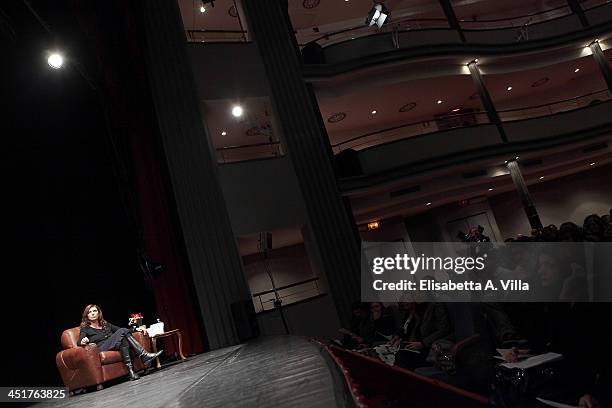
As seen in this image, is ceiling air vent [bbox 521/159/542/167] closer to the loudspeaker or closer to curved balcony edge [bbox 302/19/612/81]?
curved balcony edge [bbox 302/19/612/81]

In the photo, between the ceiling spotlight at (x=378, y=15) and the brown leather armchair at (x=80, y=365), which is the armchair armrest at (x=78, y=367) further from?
the ceiling spotlight at (x=378, y=15)

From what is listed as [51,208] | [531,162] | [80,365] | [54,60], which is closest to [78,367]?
[80,365]

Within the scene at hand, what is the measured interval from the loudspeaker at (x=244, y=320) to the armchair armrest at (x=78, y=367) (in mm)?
2085

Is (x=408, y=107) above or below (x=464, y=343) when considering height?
above

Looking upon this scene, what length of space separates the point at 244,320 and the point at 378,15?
22.8 ft

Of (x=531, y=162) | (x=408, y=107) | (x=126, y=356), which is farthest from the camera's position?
(x=408, y=107)

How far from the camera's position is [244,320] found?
6098 millimetres

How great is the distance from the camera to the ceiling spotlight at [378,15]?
893cm

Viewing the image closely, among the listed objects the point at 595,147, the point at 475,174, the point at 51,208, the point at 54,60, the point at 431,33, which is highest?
the point at 431,33

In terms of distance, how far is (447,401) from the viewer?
95cm

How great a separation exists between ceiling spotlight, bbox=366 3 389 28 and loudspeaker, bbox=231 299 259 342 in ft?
21.7

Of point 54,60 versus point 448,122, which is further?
point 448,122

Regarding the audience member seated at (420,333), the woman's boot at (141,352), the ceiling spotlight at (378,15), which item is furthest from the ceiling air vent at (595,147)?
the woman's boot at (141,352)

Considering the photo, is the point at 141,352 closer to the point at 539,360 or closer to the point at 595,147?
the point at 539,360
